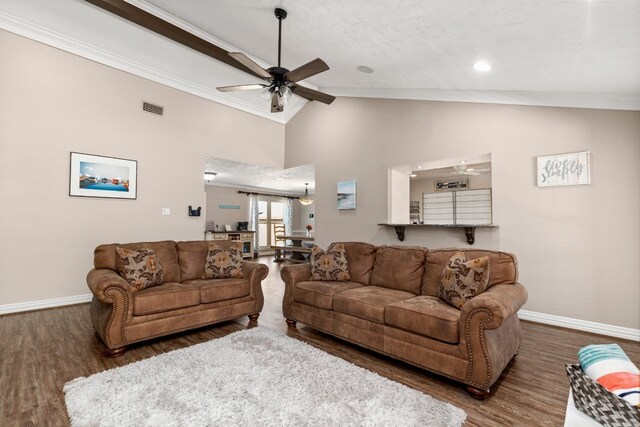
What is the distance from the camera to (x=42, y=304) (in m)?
3.87

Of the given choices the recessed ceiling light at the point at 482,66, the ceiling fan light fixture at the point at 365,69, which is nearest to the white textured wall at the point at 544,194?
the recessed ceiling light at the point at 482,66

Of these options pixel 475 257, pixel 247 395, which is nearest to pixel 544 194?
pixel 475 257

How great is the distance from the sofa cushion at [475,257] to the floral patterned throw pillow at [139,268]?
8.87 feet

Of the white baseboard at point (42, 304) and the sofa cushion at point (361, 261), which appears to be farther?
the white baseboard at point (42, 304)

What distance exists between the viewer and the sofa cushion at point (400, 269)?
3.10 metres

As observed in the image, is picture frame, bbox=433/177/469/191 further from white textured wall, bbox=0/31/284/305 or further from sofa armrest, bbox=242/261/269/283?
sofa armrest, bbox=242/261/269/283

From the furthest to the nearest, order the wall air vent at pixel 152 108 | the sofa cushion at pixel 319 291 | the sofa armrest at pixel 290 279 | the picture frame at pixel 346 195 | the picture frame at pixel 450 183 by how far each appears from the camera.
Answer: the picture frame at pixel 450 183 < the picture frame at pixel 346 195 < the wall air vent at pixel 152 108 < the sofa armrest at pixel 290 279 < the sofa cushion at pixel 319 291

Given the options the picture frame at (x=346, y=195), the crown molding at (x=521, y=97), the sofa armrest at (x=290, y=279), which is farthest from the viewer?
the picture frame at (x=346, y=195)

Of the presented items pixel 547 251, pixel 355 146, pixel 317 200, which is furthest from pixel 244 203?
pixel 547 251

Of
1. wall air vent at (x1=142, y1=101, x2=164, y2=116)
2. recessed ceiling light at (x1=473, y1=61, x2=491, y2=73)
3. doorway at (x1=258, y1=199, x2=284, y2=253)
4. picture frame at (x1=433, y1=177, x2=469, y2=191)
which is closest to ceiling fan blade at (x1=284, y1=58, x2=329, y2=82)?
recessed ceiling light at (x1=473, y1=61, x2=491, y2=73)

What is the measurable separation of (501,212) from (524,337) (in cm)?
152

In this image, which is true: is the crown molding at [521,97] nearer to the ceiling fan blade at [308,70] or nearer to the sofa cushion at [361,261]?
the ceiling fan blade at [308,70]

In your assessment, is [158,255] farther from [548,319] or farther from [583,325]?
[583,325]

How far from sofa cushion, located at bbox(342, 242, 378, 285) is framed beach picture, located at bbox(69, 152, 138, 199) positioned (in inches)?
135
